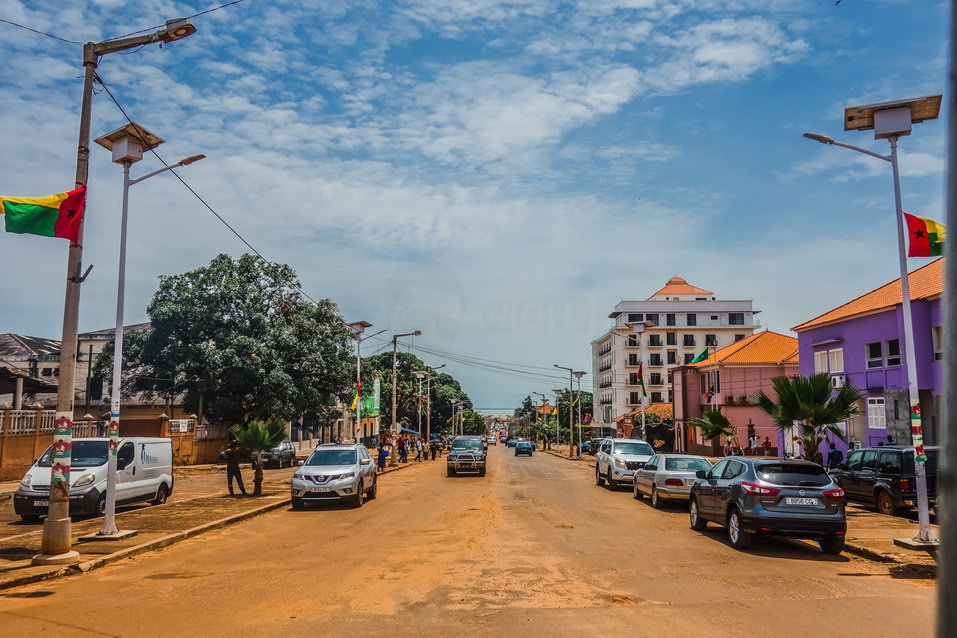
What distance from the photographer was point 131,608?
8289 millimetres

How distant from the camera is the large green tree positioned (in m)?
39.9

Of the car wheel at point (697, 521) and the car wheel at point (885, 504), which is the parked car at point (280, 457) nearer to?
the car wheel at point (697, 521)

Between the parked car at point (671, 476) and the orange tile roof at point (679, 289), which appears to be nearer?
the parked car at point (671, 476)

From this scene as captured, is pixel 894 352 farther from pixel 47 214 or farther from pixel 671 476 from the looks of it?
pixel 47 214

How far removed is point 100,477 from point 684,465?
14761mm

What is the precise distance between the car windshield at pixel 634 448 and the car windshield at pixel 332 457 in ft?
36.4

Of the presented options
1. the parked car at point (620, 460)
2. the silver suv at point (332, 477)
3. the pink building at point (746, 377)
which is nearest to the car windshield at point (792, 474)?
the silver suv at point (332, 477)

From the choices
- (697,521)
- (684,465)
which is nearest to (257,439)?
(684,465)

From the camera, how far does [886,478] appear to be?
17.9m

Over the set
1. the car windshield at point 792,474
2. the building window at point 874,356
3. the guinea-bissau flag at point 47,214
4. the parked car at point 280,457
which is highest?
the guinea-bissau flag at point 47,214

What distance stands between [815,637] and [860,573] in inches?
175

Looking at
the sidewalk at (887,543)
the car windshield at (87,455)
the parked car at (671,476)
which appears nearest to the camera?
the sidewalk at (887,543)

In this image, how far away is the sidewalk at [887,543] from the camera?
35.8ft

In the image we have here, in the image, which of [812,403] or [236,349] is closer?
[812,403]
